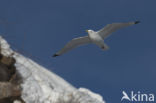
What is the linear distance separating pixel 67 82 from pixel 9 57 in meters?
4.67

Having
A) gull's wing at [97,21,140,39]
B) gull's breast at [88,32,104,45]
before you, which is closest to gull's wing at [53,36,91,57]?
gull's breast at [88,32,104,45]

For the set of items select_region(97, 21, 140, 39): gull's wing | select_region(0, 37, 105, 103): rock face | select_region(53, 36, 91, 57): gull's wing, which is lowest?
select_region(0, 37, 105, 103): rock face

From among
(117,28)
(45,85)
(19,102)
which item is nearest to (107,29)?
(117,28)

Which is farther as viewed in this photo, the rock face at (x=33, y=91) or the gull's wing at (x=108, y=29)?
the gull's wing at (x=108, y=29)

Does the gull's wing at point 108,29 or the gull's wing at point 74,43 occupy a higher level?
the gull's wing at point 108,29

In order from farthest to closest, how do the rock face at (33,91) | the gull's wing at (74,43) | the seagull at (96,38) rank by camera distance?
1. the gull's wing at (74,43)
2. the seagull at (96,38)
3. the rock face at (33,91)

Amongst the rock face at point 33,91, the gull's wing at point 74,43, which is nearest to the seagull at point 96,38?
the gull's wing at point 74,43

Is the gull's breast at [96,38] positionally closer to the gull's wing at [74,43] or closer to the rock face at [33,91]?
the gull's wing at [74,43]

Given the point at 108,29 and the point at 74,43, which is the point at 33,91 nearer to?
the point at 74,43

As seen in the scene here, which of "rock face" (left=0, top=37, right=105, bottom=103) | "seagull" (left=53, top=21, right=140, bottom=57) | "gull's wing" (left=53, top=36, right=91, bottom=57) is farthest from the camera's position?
"gull's wing" (left=53, top=36, right=91, bottom=57)

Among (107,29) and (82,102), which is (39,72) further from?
(107,29)

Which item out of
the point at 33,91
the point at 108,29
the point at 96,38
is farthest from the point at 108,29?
the point at 33,91

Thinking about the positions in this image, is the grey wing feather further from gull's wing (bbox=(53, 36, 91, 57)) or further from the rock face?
the rock face

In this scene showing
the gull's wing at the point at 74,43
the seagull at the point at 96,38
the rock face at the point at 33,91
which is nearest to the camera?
the rock face at the point at 33,91
